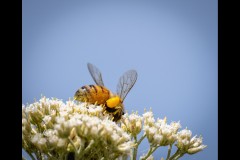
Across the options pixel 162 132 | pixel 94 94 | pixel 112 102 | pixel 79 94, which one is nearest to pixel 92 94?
pixel 94 94

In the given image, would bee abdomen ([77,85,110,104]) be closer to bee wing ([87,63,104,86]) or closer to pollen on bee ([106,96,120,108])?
pollen on bee ([106,96,120,108])

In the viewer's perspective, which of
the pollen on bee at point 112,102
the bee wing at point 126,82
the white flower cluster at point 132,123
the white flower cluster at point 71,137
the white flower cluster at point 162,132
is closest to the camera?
the white flower cluster at point 71,137

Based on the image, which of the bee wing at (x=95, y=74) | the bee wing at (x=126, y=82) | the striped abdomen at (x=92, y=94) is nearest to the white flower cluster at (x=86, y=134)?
the striped abdomen at (x=92, y=94)

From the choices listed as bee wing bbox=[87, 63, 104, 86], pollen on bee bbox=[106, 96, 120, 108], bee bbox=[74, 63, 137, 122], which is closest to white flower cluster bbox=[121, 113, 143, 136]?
bee bbox=[74, 63, 137, 122]

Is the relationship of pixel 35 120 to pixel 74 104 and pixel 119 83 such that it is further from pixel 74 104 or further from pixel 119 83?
pixel 119 83

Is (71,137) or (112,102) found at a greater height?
(112,102)

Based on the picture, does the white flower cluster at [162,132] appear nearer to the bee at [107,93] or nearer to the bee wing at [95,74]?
the bee at [107,93]

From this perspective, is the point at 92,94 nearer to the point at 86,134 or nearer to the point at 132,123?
the point at 132,123

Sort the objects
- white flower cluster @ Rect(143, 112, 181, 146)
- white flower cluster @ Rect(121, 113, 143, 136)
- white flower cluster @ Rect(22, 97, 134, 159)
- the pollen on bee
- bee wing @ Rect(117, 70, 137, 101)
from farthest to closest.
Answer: bee wing @ Rect(117, 70, 137, 101), the pollen on bee, white flower cluster @ Rect(121, 113, 143, 136), white flower cluster @ Rect(143, 112, 181, 146), white flower cluster @ Rect(22, 97, 134, 159)
